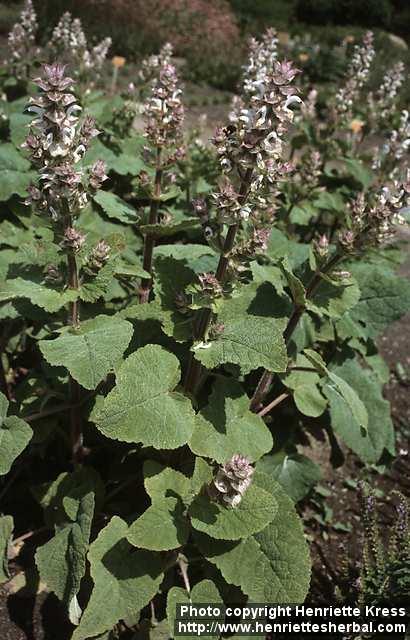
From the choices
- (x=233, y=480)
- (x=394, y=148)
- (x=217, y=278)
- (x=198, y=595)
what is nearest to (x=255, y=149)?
(x=217, y=278)

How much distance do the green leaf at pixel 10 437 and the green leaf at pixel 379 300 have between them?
1.74 metres

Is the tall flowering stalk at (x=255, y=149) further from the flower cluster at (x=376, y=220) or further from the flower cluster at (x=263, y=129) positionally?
the flower cluster at (x=376, y=220)

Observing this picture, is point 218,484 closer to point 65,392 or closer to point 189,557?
point 189,557

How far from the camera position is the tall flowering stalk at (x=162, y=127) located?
285cm

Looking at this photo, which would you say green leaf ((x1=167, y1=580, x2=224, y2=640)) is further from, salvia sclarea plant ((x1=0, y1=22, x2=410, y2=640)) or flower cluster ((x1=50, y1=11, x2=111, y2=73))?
flower cluster ((x1=50, y1=11, x2=111, y2=73))

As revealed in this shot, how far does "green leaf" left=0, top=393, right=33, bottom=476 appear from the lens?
2.39m

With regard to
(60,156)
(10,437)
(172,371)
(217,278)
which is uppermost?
(60,156)

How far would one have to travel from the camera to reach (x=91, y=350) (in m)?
2.37

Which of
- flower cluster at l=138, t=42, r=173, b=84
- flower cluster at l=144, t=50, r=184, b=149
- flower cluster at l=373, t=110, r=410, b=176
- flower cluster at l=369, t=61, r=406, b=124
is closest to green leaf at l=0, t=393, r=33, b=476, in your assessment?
flower cluster at l=144, t=50, r=184, b=149

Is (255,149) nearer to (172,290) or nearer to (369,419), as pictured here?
(172,290)

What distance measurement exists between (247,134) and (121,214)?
51.4 inches

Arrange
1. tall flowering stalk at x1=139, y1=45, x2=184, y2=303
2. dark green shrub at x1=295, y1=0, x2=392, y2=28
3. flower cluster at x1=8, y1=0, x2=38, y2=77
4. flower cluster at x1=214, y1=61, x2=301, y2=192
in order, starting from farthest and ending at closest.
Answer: dark green shrub at x1=295, y1=0, x2=392, y2=28
flower cluster at x1=8, y1=0, x2=38, y2=77
tall flowering stalk at x1=139, y1=45, x2=184, y2=303
flower cluster at x1=214, y1=61, x2=301, y2=192

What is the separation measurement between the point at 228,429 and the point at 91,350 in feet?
2.19

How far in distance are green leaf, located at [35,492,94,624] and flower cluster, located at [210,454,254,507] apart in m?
0.53
